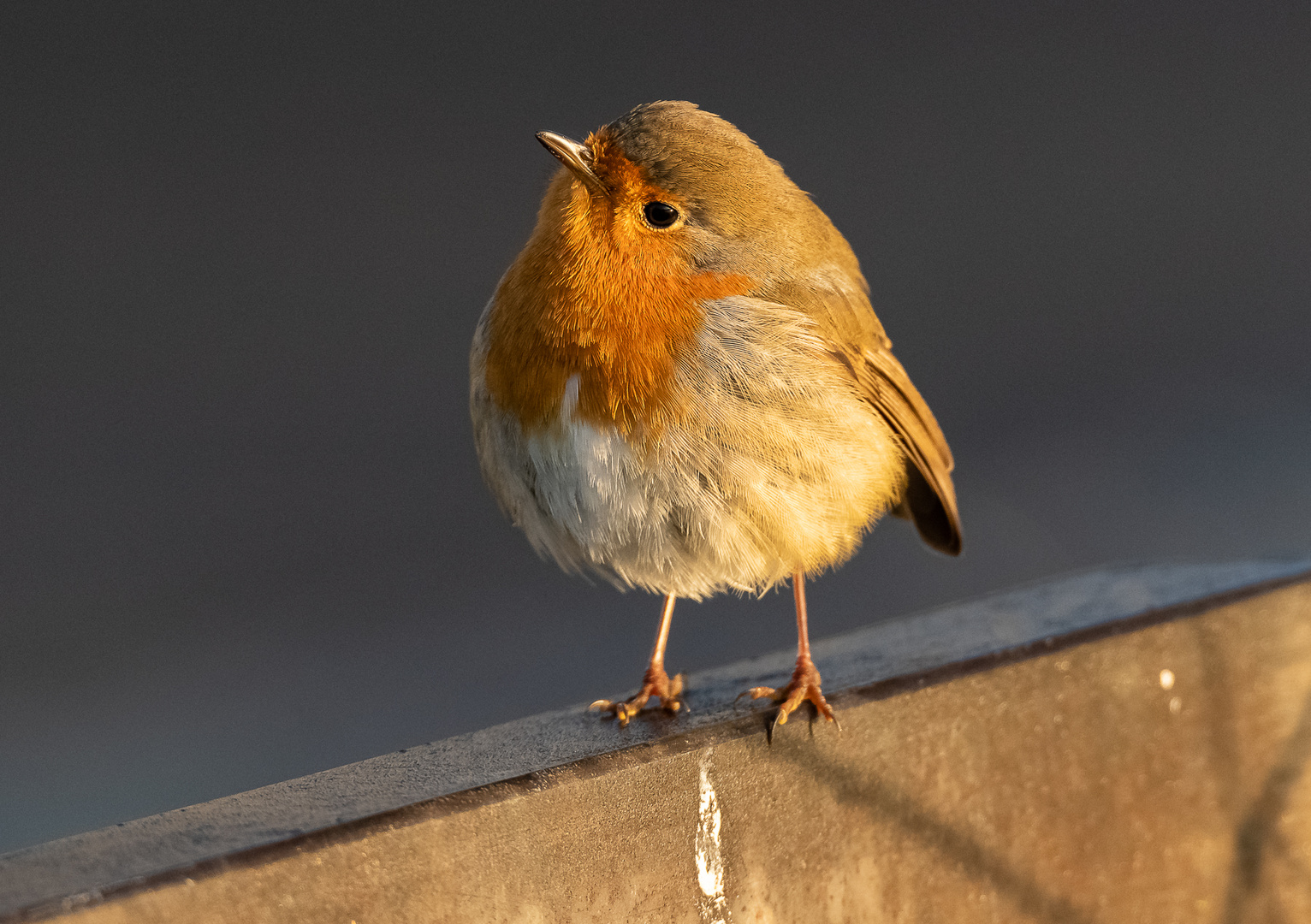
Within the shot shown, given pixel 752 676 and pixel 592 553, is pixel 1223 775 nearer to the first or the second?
pixel 752 676

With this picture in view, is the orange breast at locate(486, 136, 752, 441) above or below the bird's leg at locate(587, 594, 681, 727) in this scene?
above

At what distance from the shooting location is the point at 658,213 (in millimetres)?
1924

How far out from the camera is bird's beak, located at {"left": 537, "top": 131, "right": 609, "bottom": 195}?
1.89 m

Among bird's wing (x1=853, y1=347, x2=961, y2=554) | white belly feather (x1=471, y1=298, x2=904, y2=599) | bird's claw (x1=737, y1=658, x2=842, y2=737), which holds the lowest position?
bird's claw (x1=737, y1=658, x2=842, y2=737)

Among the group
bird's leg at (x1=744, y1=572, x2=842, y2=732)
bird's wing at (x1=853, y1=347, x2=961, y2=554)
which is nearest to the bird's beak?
bird's wing at (x1=853, y1=347, x2=961, y2=554)

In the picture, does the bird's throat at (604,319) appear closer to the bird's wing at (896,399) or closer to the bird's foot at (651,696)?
the bird's wing at (896,399)

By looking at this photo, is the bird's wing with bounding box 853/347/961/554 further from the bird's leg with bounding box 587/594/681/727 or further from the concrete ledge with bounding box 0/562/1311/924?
the bird's leg with bounding box 587/594/681/727

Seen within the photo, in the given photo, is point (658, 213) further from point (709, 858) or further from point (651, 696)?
point (709, 858)

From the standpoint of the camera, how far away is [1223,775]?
6.89ft

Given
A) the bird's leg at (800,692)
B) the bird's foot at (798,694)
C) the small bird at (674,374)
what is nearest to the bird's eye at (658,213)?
the small bird at (674,374)

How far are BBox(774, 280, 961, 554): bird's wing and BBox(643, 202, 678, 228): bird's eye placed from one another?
22 centimetres

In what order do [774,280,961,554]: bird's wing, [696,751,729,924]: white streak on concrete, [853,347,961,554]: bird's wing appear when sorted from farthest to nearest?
1. [853,347,961,554]: bird's wing
2. [774,280,961,554]: bird's wing
3. [696,751,729,924]: white streak on concrete

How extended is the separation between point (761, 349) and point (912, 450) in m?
0.56

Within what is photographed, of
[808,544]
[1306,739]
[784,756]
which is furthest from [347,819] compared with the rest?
Result: [1306,739]
